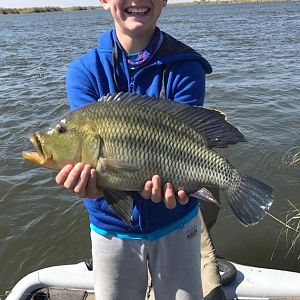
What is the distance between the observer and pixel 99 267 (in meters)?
3.03

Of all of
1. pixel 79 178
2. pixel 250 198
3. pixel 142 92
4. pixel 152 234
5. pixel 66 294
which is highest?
pixel 142 92

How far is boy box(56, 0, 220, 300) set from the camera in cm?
286

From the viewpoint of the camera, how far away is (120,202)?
262 centimetres

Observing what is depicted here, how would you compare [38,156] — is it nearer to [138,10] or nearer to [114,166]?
[114,166]

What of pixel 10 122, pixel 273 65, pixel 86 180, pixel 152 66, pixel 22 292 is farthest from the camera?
pixel 273 65

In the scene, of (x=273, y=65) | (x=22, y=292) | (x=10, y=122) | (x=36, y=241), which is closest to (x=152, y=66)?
(x=22, y=292)

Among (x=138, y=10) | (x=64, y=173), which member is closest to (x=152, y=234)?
(x=64, y=173)

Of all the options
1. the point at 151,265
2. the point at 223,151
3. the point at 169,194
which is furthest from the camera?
the point at 223,151

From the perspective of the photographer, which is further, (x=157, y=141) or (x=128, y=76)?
(x=128, y=76)

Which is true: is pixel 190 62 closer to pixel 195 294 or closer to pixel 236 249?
pixel 195 294

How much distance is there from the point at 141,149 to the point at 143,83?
2.00ft

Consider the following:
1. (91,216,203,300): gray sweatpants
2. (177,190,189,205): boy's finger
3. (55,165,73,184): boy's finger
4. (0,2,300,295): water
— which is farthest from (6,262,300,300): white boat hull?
(55,165,73,184): boy's finger

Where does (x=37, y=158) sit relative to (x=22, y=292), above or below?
above

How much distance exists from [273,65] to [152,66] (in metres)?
14.5
